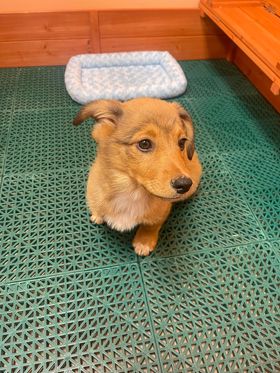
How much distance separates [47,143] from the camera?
2.51 m

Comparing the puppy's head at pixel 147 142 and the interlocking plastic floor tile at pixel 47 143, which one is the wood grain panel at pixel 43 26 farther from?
the puppy's head at pixel 147 142

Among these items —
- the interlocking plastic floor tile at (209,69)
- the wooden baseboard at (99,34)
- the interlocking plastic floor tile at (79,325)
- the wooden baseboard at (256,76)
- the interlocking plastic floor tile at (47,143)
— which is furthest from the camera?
the interlocking plastic floor tile at (209,69)

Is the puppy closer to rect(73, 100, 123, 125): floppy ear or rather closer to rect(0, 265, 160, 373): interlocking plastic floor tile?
rect(73, 100, 123, 125): floppy ear

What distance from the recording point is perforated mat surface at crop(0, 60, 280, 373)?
1.40 metres

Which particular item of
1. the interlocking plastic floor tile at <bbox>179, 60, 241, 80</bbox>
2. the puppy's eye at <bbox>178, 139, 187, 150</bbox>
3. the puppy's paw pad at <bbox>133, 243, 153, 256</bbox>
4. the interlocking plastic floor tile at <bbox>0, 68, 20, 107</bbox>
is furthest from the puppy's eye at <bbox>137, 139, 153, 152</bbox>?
the interlocking plastic floor tile at <bbox>179, 60, 241, 80</bbox>

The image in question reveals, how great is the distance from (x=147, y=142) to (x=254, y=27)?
2.25 metres

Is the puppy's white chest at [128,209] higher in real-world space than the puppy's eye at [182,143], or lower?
lower

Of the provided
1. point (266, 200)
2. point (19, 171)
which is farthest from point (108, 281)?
point (266, 200)

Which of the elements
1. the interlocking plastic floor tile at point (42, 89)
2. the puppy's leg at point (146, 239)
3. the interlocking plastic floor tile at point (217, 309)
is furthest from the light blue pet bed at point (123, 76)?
the interlocking plastic floor tile at point (217, 309)

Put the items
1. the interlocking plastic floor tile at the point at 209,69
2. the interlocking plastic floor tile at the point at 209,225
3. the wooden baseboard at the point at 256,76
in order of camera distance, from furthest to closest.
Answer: the interlocking plastic floor tile at the point at 209,69 → the wooden baseboard at the point at 256,76 → the interlocking plastic floor tile at the point at 209,225

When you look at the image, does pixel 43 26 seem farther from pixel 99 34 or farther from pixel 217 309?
pixel 217 309

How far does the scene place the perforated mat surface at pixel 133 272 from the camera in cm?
140

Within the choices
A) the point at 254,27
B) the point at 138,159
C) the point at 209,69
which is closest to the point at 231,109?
the point at 254,27

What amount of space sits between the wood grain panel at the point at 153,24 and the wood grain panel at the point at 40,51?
1.09ft
